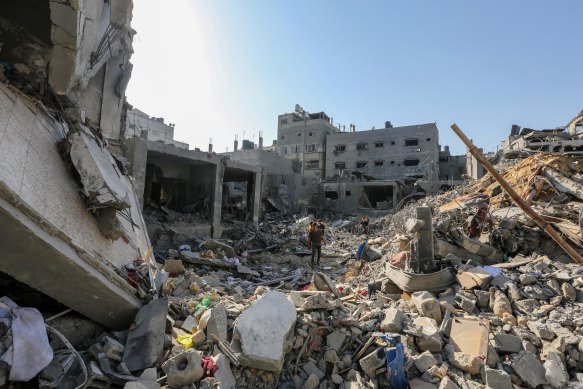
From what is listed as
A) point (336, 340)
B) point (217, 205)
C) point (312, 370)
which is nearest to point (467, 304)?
point (336, 340)

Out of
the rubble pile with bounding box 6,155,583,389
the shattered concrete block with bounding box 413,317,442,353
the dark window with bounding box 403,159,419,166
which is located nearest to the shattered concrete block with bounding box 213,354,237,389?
the rubble pile with bounding box 6,155,583,389

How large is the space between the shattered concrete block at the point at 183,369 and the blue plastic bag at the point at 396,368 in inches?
86.1

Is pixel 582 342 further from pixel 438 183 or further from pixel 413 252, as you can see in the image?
pixel 438 183

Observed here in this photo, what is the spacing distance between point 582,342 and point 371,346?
264 centimetres

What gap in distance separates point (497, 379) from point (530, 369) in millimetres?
529

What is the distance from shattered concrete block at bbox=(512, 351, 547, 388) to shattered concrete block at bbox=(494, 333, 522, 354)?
0.20 m

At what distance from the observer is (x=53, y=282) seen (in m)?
3.22

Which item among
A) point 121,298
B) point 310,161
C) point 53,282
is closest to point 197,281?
point 121,298

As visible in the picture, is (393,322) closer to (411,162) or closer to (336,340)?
(336,340)

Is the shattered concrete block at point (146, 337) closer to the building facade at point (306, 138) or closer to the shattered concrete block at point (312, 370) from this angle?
the shattered concrete block at point (312, 370)

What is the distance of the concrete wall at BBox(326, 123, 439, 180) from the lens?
34625mm

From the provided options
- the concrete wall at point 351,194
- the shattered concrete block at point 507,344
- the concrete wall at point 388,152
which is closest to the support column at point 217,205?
the shattered concrete block at point 507,344

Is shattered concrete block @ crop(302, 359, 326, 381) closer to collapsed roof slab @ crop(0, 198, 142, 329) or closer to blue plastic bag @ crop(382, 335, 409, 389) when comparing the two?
blue plastic bag @ crop(382, 335, 409, 389)

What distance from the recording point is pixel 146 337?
3.62 m
